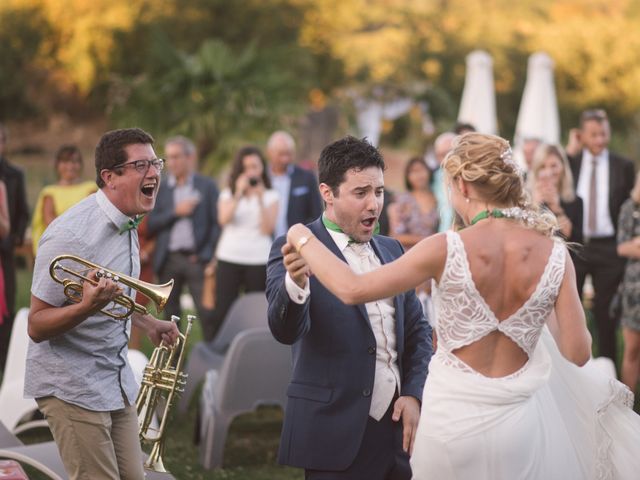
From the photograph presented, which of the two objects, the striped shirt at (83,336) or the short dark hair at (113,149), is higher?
the short dark hair at (113,149)

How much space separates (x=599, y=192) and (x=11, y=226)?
5.43m

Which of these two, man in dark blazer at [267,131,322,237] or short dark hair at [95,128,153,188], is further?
man in dark blazer at [267,131,322,237]

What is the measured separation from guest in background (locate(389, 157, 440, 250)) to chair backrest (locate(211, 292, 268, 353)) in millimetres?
1360

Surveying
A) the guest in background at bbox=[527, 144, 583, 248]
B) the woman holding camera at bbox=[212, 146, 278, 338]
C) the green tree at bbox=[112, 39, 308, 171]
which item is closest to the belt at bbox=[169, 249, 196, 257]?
the woman holding camera at bbox=[212, 146, 278, 338]

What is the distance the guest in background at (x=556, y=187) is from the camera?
329 inches

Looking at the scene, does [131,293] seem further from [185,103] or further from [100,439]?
[185,103]

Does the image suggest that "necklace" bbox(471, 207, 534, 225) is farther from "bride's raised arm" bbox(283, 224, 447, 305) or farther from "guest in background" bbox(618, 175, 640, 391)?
"guest in background" bbox(618, 175, 640, 391)

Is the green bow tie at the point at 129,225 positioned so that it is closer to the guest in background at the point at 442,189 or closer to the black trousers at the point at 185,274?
the guest in background at the point at 442,189

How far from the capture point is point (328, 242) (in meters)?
3.98

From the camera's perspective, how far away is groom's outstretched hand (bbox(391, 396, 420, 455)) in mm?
3871

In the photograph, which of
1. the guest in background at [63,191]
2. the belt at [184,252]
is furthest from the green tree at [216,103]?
the guest in background at [63,191]

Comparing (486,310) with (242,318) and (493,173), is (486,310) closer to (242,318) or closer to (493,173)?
(493,173)

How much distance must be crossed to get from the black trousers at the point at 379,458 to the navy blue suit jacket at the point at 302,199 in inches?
240

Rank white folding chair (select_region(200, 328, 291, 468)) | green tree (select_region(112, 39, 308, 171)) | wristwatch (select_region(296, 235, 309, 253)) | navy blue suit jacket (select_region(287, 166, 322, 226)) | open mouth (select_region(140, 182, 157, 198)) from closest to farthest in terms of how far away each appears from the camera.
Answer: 1. wristwatch (select_region(296, 235, 309, 253))
2. open mouth (select_region(140, 182, 157, 198))
3. white folding chair (select_region(200, 328, 291, 468))
4. navy blue suit jacket (select_region(287, 166, 322, 226))
5. green tree (select_region(112, 39, 308, 171))
